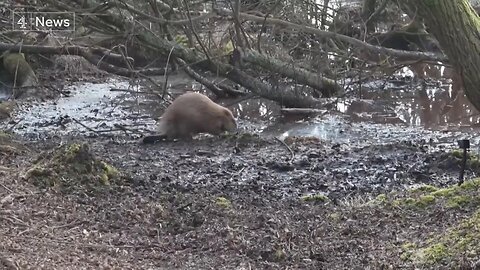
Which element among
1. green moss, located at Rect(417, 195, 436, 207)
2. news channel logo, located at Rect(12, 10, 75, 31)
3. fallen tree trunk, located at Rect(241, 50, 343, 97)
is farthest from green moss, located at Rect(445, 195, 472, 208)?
news channel logo, located at Rect(12, 10, 75, 31)

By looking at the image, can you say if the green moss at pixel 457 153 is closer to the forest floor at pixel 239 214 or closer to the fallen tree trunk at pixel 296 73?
the forest floor at pixel 239 214

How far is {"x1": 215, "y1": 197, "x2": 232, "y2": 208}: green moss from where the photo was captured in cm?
585

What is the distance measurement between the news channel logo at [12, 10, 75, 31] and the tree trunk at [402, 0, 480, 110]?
642cm

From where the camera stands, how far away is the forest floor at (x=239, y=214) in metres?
4.25

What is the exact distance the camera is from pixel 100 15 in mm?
9664

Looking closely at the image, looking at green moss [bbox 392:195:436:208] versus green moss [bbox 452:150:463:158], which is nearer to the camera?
green moss [bbox 392:195:436:208]

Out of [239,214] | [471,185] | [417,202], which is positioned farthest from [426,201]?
[239,214]

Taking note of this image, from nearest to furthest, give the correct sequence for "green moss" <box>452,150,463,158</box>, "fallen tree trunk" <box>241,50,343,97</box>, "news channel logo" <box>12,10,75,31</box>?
"green moss" <box>452,150,463,158</box> → "news channel logo" <box>12,10,75,31</box> → "fallen tree trunk" <box>241,50,343,97</box>

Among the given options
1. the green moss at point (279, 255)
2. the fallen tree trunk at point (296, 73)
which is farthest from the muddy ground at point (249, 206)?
the fallen tree trunk at point (296, 73)

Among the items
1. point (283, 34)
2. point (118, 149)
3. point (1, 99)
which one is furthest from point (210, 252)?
point (1, 99)

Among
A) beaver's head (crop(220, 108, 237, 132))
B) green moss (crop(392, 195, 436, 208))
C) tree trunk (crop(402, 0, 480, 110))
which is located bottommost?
beaver's head (crop(220, 108, 237, 132))

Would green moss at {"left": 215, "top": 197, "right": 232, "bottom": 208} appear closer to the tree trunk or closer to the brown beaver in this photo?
the tree trunk

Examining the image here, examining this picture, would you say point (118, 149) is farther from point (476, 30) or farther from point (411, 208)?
point (476, 30)

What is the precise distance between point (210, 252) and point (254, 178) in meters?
2.76
